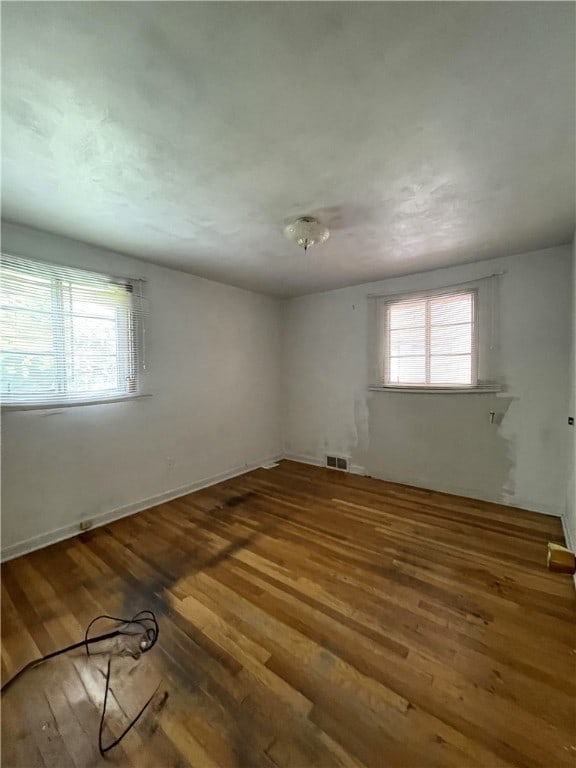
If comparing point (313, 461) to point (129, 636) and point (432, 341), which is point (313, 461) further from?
point (129, 636)

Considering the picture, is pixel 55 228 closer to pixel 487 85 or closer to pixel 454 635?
pixel 487 85

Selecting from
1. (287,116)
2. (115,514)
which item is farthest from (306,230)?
(115,514)

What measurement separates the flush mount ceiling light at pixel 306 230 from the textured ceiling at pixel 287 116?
0.08m

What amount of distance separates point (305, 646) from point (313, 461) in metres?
2.97

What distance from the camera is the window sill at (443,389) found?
3.05m

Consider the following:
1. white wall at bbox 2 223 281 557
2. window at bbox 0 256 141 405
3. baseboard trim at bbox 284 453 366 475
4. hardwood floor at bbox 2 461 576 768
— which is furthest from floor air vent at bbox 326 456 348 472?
window at bbox 0 256 141 405

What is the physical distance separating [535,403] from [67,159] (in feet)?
13.3

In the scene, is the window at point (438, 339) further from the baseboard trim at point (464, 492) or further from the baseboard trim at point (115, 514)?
the baseboard trim at point (115, 514)

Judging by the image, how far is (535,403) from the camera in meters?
2.88

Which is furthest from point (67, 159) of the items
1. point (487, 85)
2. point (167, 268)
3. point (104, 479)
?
point (104, 479)

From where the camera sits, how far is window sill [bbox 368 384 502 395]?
305 centimetres

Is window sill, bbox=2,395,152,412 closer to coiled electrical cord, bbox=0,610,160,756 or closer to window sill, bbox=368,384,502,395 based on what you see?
coiled electrical cord, bbox=0,610,160,756

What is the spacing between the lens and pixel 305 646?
1.47 meters

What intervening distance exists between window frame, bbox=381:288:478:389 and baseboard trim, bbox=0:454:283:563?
2.32 meters
